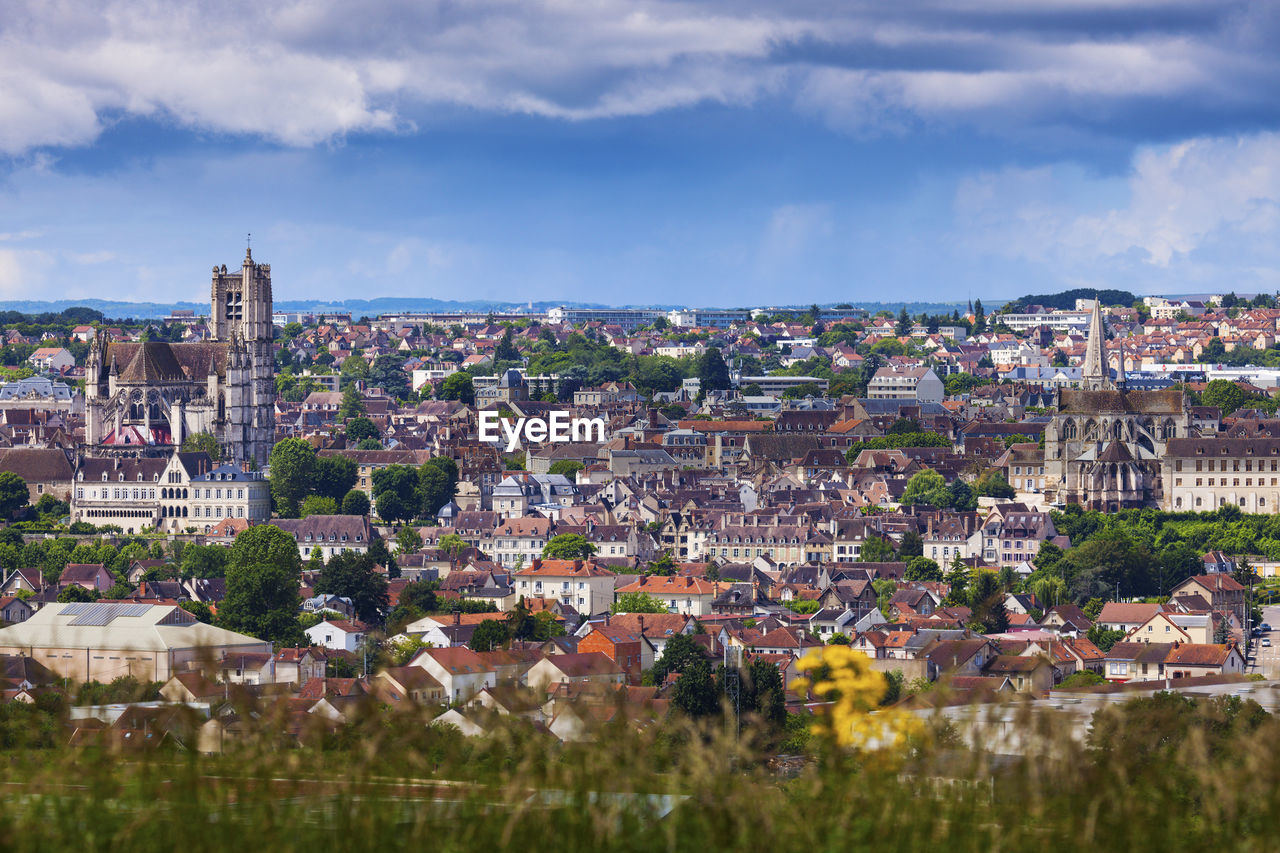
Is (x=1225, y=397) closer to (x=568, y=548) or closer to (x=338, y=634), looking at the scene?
(x=568, y=548)

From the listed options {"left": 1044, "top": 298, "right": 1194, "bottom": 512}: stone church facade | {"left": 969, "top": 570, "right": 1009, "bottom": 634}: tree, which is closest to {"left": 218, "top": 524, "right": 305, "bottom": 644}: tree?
{"left": 969, "top": 570, "right": 1009, "bottom": 634}: tree

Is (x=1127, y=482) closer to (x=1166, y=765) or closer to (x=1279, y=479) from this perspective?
(x=1279, y=479)

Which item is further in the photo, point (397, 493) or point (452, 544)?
point (397, 493)

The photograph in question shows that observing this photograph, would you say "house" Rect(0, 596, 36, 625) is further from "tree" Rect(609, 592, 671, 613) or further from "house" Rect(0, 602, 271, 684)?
"tree" Rect(609, 592, 671, 613)

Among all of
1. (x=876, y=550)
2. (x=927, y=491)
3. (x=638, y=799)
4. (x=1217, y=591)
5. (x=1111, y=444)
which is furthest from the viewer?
(x=927, y=491)

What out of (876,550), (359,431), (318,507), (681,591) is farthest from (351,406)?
(681,591)
